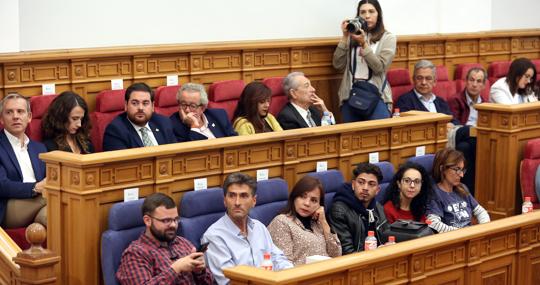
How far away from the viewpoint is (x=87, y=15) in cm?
430

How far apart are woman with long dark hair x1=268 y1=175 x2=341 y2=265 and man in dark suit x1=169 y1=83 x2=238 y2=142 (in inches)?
25.7

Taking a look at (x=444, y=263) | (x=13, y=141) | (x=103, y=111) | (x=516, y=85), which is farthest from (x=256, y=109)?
(x=516, y=85)

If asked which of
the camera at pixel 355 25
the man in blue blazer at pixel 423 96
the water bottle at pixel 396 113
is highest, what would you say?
the camera at pixel 355 25

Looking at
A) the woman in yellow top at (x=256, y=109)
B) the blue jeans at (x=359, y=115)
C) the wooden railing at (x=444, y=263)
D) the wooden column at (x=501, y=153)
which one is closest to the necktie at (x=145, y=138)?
the woman in yellow top at (x=256, y=109)

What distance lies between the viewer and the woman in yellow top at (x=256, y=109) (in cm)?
403

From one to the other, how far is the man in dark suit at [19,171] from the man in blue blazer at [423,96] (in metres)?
1.87

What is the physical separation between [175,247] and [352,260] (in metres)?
0.51

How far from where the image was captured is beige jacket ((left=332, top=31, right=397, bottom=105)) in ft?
15.2

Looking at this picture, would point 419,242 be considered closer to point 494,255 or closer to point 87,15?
point 494,255

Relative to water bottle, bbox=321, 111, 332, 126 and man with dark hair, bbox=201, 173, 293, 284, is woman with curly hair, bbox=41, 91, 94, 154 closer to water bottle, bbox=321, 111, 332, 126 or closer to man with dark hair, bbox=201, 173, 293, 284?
man with dark hair, bbox=201, 173, 293, 284

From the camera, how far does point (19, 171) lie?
3.28 meters

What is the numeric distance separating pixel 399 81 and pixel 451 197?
1.40 metres

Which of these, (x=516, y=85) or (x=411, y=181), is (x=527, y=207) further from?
(x=516, y=85)

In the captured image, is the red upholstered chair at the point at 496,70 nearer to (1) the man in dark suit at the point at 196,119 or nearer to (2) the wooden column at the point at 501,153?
(2) the wooden column at the point at 501,153
